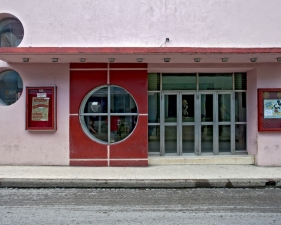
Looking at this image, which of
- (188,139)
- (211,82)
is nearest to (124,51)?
(211,82)

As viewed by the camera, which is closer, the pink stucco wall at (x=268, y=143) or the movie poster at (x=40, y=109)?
the movie poster at (x=40, y=109)

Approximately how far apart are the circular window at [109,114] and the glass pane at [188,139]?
197cm

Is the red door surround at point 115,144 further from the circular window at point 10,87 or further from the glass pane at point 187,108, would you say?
the circular window at point 10,87

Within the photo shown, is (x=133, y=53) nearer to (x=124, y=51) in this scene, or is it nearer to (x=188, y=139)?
(x=124, y=51)

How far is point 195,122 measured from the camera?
34.5 ft

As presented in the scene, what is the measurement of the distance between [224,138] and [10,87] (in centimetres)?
750

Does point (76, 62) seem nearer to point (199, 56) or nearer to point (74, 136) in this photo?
point (74, 136)

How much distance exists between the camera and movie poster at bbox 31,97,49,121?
9523mm

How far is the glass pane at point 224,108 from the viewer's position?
419 inches

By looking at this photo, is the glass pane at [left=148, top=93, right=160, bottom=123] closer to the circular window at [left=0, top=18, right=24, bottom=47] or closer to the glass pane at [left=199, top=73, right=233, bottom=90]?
the glass pane at [left=199, top=73, right=233, bottom=90]

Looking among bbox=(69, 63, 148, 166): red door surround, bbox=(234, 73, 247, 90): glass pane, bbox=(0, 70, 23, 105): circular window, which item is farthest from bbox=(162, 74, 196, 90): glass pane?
bbox=(0, 70, 23, 105): circular window

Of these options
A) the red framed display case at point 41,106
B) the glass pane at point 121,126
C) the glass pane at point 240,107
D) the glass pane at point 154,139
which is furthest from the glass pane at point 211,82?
the red framed display case at point 41,106

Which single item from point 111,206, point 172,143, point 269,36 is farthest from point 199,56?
point 111,206

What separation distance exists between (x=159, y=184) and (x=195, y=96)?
13.0 ft
